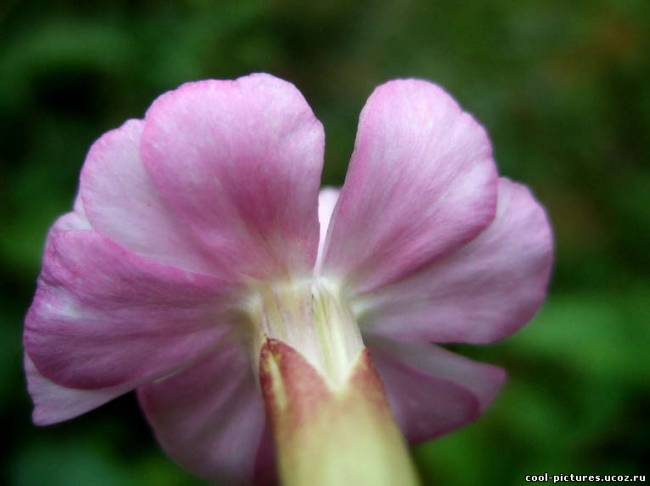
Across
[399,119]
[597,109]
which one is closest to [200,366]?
[399,119]

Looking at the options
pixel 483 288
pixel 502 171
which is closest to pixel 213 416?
pixel 483 288

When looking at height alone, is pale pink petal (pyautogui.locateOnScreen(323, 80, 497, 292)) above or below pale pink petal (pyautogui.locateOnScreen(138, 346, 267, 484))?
above

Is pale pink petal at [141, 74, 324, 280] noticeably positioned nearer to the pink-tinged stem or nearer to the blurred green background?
the pink-tinged stem

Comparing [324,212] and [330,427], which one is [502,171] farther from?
[330,427]

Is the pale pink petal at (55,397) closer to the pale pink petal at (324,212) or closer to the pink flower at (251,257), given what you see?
the pink flower at (251,257)

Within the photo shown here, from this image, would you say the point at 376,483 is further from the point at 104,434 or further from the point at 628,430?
the point at 628,430

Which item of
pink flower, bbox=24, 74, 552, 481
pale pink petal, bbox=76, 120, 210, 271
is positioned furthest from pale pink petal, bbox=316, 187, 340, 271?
pale pink petal, bbox=76, 120, 210, 271
